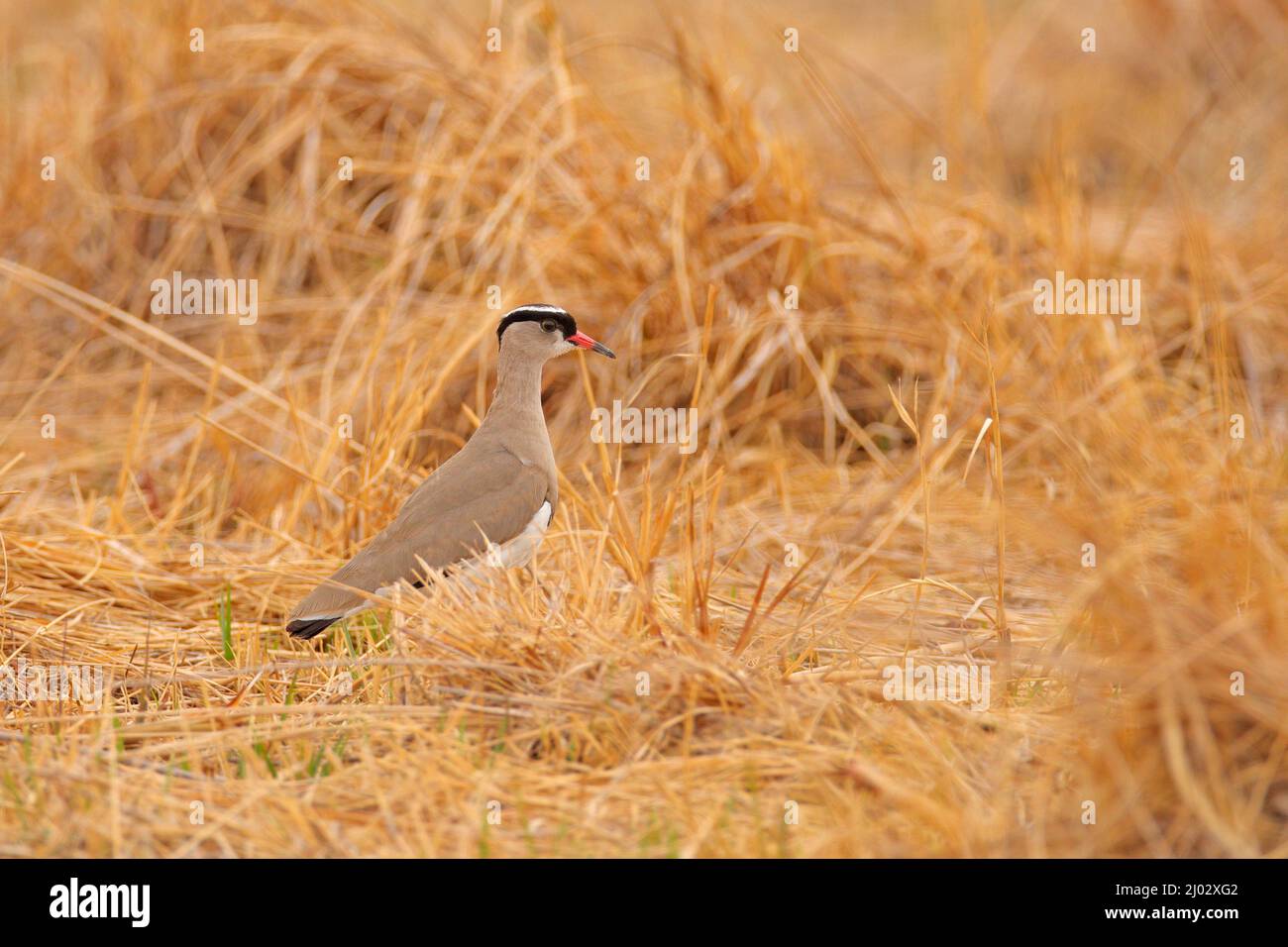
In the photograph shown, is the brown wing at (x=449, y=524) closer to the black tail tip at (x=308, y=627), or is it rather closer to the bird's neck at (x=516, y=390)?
the black tail tip at (x=308, y=627)

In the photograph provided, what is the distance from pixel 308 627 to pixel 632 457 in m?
1.91

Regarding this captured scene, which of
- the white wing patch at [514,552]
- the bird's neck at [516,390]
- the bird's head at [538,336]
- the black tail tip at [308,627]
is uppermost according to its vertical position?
the bird's head at [538,336]

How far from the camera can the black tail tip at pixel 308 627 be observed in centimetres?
331

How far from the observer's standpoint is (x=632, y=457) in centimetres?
506

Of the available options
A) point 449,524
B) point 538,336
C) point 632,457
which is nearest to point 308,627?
point 449,524

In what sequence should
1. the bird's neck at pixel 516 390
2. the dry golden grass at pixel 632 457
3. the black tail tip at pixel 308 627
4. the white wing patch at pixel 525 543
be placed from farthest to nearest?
the bird's neck at pixel 516 390 → the white wing patch at pixel 525 543 → the black tail tip at pixel 308 627 → the dry golden grass at pixel 632 457

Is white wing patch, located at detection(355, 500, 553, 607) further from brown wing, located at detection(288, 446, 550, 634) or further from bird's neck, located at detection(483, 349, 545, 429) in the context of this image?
bird's neck, located at detection(483, 349, 545, 429)

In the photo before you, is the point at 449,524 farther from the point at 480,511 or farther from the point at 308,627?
the point at 308,627

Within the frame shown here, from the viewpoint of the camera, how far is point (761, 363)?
514 cm

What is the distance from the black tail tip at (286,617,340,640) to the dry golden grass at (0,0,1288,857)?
3.0 inches

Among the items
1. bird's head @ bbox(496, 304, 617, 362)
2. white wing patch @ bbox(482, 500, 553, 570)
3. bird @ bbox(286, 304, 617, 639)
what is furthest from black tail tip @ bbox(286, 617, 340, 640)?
bird's head @ bbox(496, 304, 617, 362)

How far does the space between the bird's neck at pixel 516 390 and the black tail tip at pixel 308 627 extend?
63 cm

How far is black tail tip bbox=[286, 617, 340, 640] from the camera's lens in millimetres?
3309

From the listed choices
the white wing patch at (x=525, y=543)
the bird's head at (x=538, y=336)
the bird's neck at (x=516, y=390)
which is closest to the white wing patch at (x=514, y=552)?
the white wing patch at (x=525, y=543)
